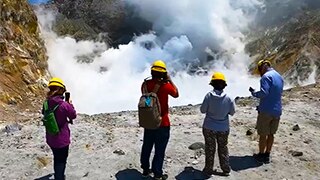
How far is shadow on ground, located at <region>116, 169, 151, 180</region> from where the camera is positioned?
8156 millimetres

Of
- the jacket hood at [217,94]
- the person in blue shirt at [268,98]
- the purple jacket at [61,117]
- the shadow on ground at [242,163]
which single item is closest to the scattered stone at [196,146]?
the shadow on ground at [242,163]

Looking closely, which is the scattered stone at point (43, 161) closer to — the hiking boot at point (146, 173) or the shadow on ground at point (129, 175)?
the shadow on ground at point (129, 175)

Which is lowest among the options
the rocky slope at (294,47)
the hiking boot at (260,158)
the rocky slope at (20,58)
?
the hiking boot at (260,158)

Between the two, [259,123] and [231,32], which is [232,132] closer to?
[259,123]

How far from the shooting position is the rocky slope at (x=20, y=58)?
20359 mm

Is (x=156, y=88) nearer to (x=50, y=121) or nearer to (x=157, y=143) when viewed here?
(x=157, y=143)

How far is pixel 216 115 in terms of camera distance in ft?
25.4

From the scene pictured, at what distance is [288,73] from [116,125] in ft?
108

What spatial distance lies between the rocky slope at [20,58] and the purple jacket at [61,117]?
11021mm

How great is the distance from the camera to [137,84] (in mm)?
86000

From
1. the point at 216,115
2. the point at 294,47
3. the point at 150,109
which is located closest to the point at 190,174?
the point at 216,115

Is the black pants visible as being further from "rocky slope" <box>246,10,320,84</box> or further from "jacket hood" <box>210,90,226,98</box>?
"rocky slope" <box>246,10,320,84</box>

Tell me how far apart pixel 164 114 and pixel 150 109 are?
31 centimetres

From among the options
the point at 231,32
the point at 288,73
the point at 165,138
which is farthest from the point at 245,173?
the point at 231,32
